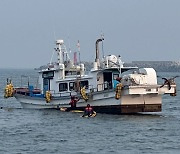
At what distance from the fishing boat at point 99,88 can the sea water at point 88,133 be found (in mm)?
1057

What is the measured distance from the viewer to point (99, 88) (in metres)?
49.9

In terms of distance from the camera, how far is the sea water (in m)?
33.4

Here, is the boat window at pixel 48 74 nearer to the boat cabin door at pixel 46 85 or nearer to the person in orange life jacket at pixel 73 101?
the boat cabin door at pixel 46 85

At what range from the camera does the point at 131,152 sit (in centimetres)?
3228

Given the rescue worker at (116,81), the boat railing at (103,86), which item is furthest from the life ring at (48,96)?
the rescue worker at (116,81)

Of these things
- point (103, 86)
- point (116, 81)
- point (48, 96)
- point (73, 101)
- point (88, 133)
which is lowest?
point (88, 133)

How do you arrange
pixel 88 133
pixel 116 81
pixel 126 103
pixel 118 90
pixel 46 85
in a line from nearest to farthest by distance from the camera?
pixel 88 133 → pixel 118 90 → pixel 126 103 → pixel 116 81 → pixel 46 85

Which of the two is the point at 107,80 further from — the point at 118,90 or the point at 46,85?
the point at 46,85

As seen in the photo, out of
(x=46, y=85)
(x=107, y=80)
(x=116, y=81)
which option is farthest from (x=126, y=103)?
(x=46, y=85)

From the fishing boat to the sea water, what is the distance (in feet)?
3.47

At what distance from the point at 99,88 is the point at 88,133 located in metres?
11.8

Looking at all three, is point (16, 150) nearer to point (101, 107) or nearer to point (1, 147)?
point (1, 147)

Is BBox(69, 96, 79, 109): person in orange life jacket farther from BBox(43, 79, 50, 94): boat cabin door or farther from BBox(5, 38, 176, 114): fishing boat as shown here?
BBox(43, 79, 50, 94): boat cabin door

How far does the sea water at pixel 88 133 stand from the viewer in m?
33.4
